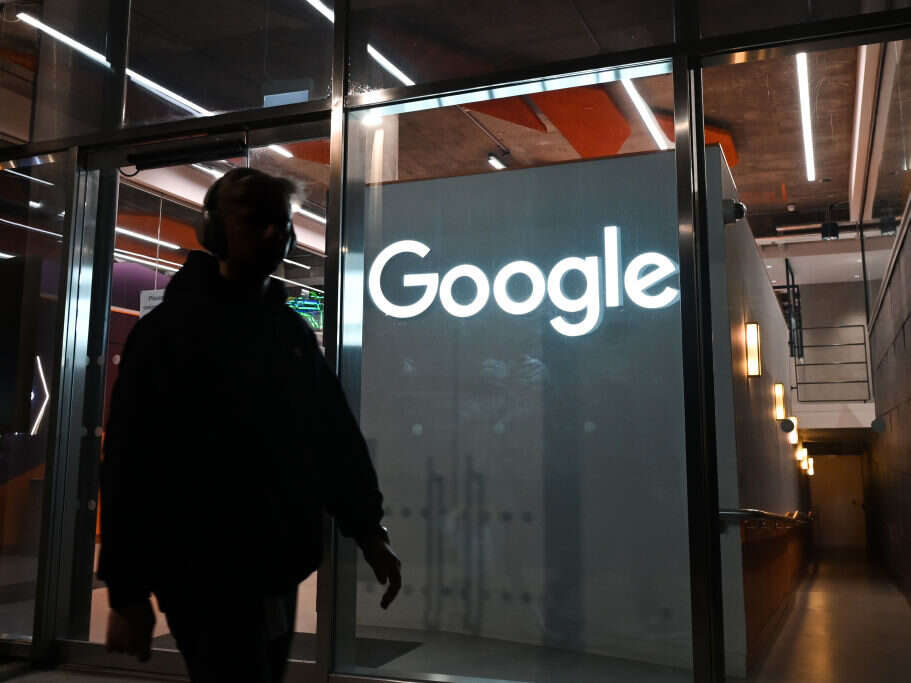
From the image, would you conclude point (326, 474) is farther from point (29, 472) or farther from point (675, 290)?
point (29, 472)

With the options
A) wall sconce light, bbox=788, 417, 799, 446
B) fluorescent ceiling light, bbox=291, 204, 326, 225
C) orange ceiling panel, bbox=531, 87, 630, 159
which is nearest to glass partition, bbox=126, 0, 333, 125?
fluorescent ceiling light, bbox=291, 204, 326, 225

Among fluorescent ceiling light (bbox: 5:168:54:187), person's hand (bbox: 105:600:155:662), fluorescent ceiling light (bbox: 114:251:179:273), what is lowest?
person's hand (bbox: 105:600:155:662)

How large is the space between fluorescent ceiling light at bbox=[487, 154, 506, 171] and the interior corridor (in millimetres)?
2220

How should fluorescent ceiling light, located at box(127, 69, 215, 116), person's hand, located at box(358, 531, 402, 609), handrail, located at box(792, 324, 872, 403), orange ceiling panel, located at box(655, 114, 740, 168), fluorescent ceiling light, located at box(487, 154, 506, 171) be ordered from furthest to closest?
handrail, located at box(792, 324, 872, 403) → fluorescent ceiling light, located at box(127, 69, 215, 116) → fluorescent ceiling light, located at box(487, 154, 506, 171) → orange ceiling panel, located at box(655, 114, 740, 168) → person's hand, located at box(358, 531, 402, 609)

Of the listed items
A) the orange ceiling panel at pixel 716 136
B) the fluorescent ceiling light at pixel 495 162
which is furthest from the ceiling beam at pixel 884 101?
the fluorescent ceiling light at pixel 495 162

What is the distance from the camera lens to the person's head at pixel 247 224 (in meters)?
1.54

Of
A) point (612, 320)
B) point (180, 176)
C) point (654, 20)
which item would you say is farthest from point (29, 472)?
point (654, 20)

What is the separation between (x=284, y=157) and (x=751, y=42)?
206cm

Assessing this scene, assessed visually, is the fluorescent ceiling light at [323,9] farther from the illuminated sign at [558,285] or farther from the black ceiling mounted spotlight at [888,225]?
the black ceiling mounted spotlight at [888,225]

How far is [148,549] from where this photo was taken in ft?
4.51

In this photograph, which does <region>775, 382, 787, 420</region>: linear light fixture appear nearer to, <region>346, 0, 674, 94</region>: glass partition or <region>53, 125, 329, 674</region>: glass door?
<region>346, 0, 674, 94</region>: glass partition

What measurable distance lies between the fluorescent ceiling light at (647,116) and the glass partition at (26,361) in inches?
109

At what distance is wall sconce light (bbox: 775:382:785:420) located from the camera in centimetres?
713

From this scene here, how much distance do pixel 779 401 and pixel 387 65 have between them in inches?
200
